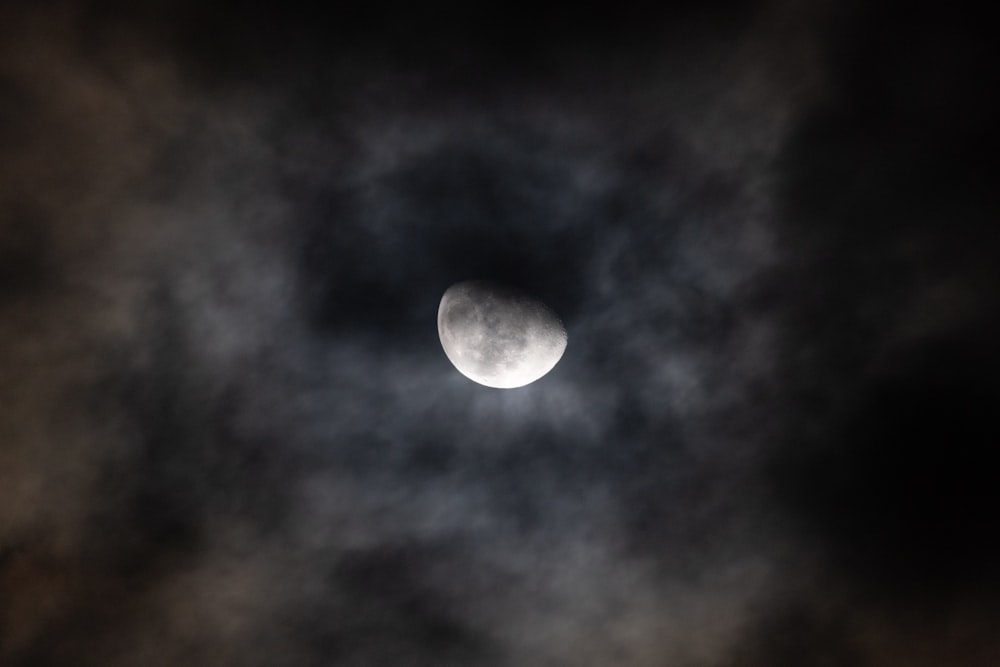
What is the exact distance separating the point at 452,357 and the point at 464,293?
210 cm

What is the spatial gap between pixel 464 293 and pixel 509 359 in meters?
2.42

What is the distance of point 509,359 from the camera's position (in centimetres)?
1590

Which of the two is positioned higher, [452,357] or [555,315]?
[555,315]

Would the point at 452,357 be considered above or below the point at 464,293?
below

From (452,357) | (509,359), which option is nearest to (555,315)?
(509,359)

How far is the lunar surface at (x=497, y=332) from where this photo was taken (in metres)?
15.9

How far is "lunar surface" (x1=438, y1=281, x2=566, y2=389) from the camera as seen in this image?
1588cm

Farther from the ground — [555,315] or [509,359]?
[555,315]

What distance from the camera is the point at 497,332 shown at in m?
15.9

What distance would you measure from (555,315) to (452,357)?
3.50m

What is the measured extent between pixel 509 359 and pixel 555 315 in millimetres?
2189

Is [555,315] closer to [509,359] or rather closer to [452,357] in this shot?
[509,359]

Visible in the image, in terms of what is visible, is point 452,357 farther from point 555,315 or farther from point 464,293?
point 555,315
